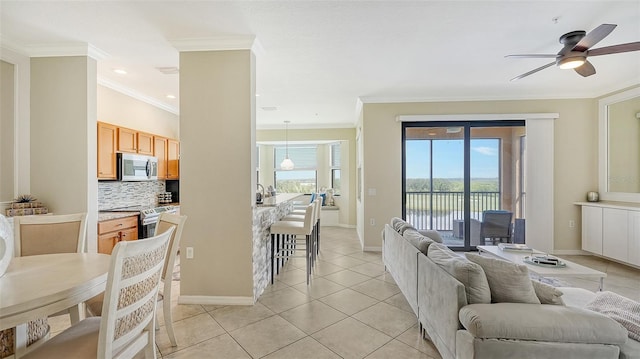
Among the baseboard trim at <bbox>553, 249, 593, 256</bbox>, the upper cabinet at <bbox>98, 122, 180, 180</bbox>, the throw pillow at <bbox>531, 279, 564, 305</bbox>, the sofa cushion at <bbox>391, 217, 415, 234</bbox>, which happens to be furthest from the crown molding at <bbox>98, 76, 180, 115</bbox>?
the baseboard trim at <bbox>553, 249, 593, 256</bbox>

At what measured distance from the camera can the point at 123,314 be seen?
1283mm

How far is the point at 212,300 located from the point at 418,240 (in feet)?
7.08

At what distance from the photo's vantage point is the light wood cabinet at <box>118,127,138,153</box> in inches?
151

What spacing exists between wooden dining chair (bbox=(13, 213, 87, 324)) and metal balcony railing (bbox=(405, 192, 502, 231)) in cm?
445

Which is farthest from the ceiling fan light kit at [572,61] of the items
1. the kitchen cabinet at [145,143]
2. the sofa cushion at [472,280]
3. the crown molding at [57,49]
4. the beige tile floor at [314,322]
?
the kitchen cabinet at [145,143]

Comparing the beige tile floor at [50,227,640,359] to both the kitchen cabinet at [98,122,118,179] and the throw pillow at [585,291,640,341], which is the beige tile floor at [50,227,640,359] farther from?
the kitchen cabinet at [98,122,118,179]

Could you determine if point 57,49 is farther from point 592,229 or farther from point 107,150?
point 592,229

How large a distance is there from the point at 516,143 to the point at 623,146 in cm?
136

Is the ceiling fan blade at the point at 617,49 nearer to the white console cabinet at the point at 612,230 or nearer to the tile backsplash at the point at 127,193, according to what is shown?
the white console cabinet at the point at 612,230

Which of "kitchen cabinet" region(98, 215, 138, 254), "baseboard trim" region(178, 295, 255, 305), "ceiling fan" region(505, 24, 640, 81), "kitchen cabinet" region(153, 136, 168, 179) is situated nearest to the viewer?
"ceiling fan" region(505, 24, 640, 81)

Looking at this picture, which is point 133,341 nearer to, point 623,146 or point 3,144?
point 3,144

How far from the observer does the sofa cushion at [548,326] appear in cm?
139

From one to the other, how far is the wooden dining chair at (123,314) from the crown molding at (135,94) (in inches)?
145

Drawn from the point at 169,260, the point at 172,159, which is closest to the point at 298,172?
the point at 172,159
